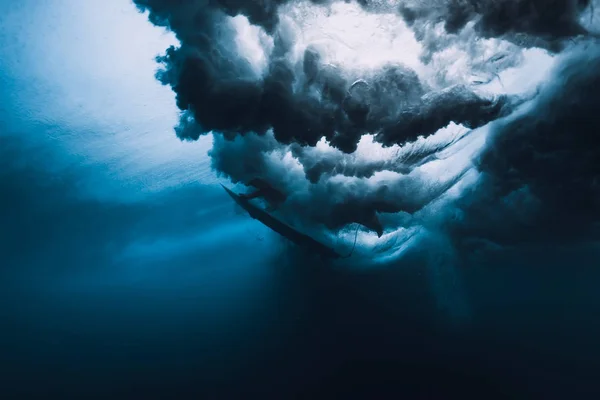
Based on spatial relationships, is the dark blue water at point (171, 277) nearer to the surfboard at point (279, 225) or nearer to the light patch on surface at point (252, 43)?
the light patch on surface at point (252, 43)

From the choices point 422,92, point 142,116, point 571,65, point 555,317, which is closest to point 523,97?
point 571,65

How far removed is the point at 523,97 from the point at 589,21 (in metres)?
2.61

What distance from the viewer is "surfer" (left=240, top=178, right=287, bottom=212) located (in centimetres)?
1069

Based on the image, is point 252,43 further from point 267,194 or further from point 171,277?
point 171,277

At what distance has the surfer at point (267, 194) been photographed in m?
10.7

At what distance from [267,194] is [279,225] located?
5.67 feet

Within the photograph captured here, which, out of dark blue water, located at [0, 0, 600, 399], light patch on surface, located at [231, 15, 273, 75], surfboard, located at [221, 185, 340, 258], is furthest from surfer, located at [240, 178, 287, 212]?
dark blue water, located at [0, 0, 600, 399]

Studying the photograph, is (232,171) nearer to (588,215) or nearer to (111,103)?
(111,103)

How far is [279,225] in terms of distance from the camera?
12.4 m

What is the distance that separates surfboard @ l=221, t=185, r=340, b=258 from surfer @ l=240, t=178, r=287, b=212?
1.13 ft

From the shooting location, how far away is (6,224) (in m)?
22.9

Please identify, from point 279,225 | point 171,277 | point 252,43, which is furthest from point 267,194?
point 171,277

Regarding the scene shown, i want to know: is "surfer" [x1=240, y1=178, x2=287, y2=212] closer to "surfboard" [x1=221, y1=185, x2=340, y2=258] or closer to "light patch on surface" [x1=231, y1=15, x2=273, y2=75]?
"surfboard" [x1=221, y1=185, x2=340, y2=258]

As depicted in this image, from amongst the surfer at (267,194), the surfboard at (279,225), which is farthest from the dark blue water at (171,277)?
the surfer at (267,194)
